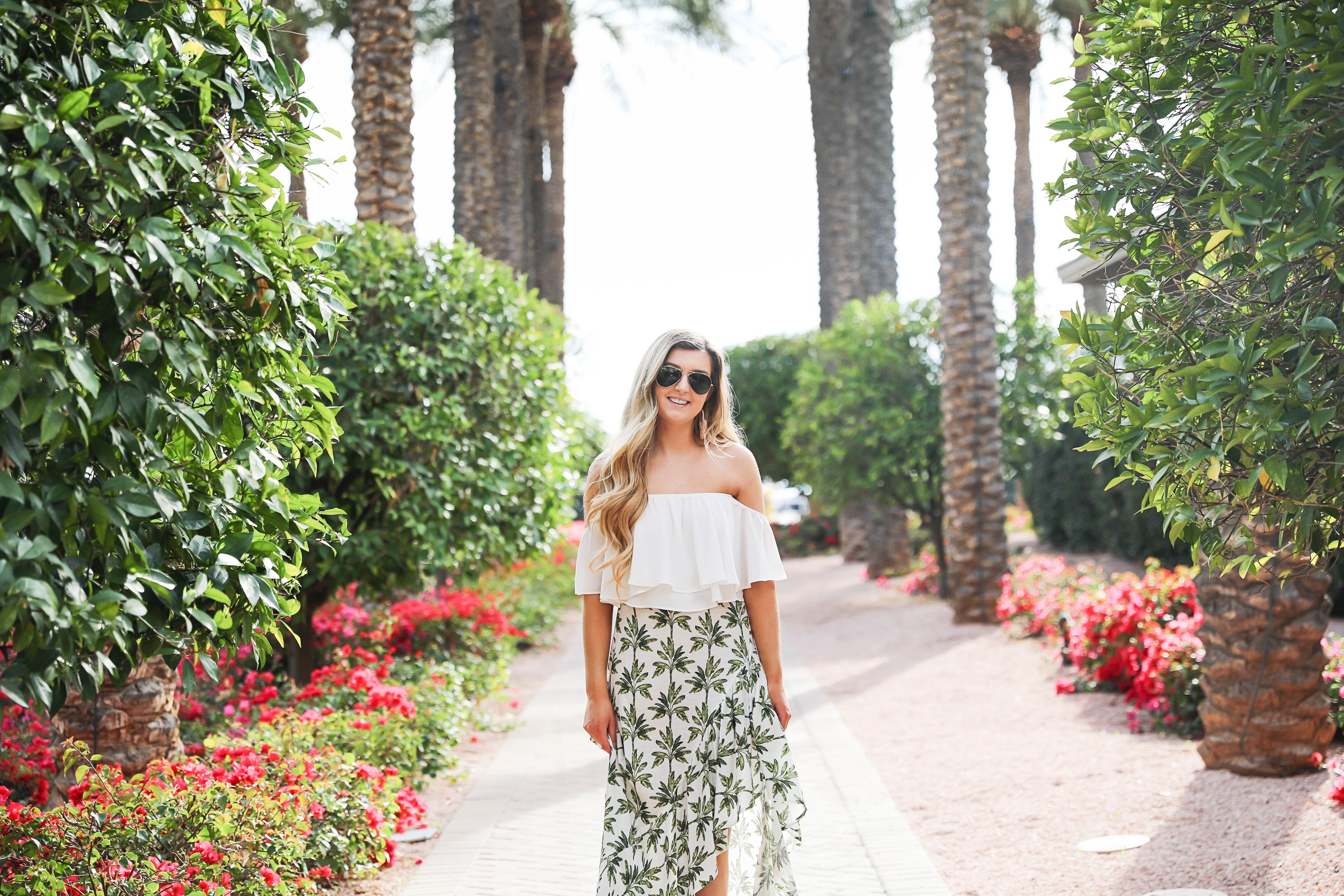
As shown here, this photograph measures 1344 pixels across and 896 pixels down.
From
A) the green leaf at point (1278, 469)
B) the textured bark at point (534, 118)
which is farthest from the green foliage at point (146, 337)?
the textured bark at point (534, 118)

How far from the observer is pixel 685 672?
3078 millimetres

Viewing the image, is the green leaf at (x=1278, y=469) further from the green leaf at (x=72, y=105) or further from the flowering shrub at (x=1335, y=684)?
the flowering shrub at (x=1335, y=684)

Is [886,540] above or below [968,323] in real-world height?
below

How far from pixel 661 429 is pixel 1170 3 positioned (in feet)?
6.43

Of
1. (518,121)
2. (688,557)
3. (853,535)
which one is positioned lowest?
(853,535)

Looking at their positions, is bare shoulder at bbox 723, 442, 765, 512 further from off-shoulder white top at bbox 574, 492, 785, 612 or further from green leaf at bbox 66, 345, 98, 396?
green leaf at bbox 66, 345, 98, 396

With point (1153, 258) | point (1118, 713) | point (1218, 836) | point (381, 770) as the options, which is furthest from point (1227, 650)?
point (381, 770)

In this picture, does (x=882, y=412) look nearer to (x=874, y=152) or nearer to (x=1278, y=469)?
(x=874, y=152)

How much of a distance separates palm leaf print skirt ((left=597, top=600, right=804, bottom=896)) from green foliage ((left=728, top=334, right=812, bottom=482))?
67.9 ft

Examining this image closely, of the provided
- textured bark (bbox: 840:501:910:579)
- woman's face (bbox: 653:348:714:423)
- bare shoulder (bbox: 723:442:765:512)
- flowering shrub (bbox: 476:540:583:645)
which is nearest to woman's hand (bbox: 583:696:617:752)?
bare shoulder (bbox: 723:442:765:512)

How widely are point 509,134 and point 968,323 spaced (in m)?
8.37

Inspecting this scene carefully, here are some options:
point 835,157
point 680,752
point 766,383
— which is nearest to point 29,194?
point 680,752

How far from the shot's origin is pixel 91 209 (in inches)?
81.4

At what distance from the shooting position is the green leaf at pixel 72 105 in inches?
76.0
